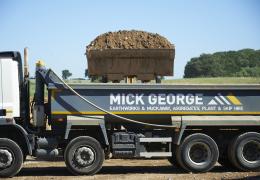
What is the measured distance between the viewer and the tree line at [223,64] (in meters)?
68.9

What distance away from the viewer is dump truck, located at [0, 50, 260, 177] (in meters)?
11.6

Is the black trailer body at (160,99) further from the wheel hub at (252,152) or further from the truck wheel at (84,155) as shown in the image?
the wheel hub at (252,152)

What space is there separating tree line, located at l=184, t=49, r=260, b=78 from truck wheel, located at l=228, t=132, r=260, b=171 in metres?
52.3

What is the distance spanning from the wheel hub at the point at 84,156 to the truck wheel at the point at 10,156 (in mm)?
1246

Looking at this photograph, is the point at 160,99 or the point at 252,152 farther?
the point at 252,152

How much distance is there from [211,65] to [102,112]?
200 ft

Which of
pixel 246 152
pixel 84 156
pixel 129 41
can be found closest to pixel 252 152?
pixel 246 152

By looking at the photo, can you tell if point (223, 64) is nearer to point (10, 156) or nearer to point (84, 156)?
point (84, 156)

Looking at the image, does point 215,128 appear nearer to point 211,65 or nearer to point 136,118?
point 136,118

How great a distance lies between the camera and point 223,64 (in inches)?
2874

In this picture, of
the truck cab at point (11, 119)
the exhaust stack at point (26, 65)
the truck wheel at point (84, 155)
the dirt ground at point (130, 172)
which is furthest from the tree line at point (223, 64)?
the truck cab at point (11, 119)

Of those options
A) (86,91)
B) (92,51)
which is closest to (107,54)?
(92,51)

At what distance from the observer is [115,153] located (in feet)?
38.9

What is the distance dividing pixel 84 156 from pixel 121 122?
1.18 meters
